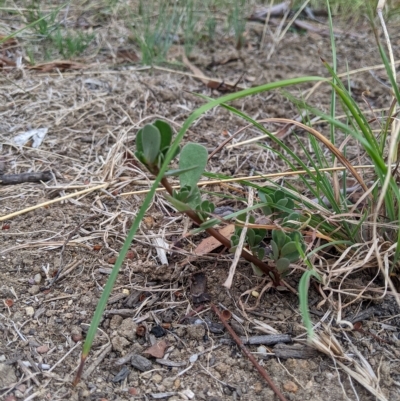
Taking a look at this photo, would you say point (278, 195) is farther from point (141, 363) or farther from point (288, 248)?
point (141, 363)

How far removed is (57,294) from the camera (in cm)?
112

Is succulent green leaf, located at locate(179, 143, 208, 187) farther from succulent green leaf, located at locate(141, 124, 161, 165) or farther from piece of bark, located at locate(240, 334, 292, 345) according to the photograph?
piece of bark, located at locate(240, 334, 292, 345)

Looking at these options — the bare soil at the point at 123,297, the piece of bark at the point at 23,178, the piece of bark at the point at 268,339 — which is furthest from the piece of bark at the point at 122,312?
the piece of bark at the point at 23,178

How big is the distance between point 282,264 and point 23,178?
0.83 m

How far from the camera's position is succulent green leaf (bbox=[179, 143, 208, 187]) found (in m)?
0.94

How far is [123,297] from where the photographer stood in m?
1.11

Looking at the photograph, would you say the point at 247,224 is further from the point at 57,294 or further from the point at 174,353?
the point at 57,294

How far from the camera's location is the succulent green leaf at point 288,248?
1.00 m

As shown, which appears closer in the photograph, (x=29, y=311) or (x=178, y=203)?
(x=178, y=203)

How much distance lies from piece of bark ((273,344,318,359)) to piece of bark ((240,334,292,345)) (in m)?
0.01

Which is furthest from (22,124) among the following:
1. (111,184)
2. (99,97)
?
(111,184)

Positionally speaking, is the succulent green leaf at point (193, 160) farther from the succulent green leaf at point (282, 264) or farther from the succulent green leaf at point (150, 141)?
the succulent green leaf at point (282, 264)

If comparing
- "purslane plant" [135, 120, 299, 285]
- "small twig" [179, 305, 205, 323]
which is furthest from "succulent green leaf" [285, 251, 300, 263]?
"small twig" [179, 305, 205, 323]

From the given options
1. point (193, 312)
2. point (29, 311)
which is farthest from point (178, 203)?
point (29, 311)
